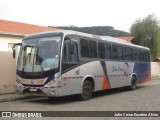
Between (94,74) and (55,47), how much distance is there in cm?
334

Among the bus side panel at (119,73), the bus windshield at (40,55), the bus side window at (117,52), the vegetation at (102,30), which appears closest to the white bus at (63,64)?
the bus windshield at (40,55)

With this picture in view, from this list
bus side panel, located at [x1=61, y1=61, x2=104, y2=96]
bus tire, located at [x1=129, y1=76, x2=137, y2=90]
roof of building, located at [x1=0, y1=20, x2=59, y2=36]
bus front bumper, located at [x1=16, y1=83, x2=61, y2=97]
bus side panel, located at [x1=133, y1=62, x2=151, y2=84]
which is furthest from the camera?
roof of building, located at [x1=0, y1=20, x2=59, y2=36]

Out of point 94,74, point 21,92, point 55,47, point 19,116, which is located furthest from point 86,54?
point 19,116

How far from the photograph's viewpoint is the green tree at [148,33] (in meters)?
57.2

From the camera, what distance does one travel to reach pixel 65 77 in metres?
14.1

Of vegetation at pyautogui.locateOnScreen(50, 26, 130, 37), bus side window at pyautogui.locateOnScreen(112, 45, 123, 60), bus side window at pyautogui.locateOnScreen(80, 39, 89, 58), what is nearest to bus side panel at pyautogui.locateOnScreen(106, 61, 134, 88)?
bus side window at pyautogui.locateOnScreen(112, 45, 123, 60)

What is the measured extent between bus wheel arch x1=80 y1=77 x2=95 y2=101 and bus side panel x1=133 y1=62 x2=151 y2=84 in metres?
7.12

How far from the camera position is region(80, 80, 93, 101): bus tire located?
15.5m

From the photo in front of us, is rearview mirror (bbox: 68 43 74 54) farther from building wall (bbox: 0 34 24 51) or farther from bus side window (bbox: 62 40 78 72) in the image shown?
building wall (bbox: 0 34 24 51)

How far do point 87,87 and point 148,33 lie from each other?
44.0 m

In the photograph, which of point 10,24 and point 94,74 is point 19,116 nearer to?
point 94,74

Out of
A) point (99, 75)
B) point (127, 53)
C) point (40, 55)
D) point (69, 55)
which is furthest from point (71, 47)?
point (127, 53)

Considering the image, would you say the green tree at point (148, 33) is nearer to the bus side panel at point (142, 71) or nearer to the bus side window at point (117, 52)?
the bus side panel at point (142, 71)

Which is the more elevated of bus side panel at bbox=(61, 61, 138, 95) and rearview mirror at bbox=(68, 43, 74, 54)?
rearview mirror at bbox=(68, 43, 74, 54)
